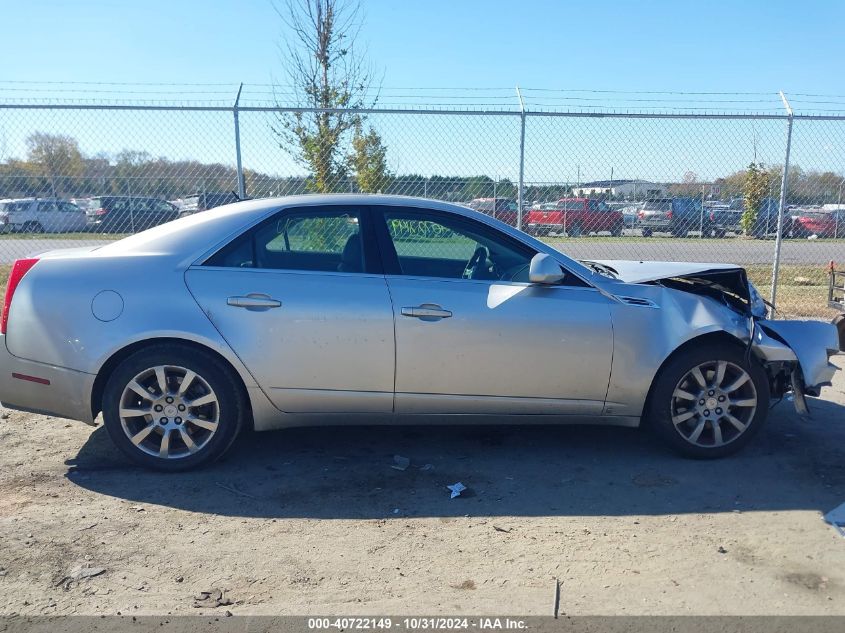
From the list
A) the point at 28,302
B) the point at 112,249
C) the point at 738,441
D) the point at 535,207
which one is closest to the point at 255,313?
the point at 112,249

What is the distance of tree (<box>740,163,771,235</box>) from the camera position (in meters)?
10.0

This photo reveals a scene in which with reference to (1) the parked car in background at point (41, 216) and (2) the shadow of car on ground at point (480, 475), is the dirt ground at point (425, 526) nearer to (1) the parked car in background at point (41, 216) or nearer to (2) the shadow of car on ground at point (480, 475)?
(2) the shadow of car on ground at point (480, 475)

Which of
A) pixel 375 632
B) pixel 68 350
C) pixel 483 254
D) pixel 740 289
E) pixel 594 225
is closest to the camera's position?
pixel 375 632

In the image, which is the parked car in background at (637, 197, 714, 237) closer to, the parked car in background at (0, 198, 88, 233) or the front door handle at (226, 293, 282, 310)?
the front door handle at (226, 293, 282, 310)

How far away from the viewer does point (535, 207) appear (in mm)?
8773

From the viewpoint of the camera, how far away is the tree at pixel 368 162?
8162 millimetres

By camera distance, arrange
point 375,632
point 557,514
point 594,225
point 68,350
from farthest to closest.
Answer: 1. point 594,225
2. point 68,350
3. point 557,514
4. point 375,632

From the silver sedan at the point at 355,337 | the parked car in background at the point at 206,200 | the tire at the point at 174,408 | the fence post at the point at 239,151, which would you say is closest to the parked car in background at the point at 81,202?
the parked car in background at the point at 206,200

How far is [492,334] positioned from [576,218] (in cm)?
571

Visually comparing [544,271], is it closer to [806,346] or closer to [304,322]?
[304,322]

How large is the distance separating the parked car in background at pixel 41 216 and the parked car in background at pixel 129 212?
524 millimetres

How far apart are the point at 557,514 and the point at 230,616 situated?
176 centimetres

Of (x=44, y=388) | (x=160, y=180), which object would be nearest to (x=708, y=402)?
(x=44, y=388)

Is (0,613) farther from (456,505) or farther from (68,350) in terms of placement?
(456,505)
